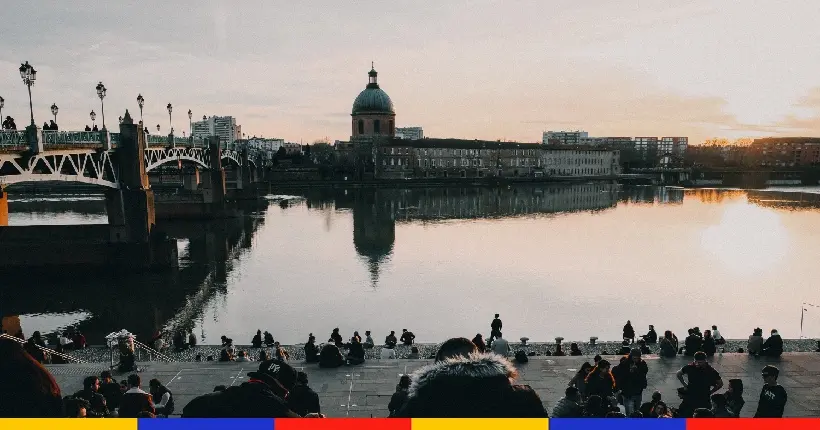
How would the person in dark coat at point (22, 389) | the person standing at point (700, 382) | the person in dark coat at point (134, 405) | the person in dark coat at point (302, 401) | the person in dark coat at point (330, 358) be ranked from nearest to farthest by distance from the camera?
1. the person in dark coat at point (22, 389)
2. the person in dark coat at point (302, 401)
3. the person in dark coat at point (134, 405)
4. the person standing at point (700, 382)
5. the person in dark coat at point (330, 358)

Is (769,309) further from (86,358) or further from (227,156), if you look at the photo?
(227,156)

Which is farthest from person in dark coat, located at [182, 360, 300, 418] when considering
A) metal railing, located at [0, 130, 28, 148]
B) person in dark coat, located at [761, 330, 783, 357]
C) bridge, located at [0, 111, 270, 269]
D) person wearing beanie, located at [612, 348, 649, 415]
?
metal railing, located at [0, 130, 28, 148]

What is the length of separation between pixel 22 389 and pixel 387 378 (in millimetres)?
8852

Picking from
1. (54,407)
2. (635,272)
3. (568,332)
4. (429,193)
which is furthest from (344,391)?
(429,193)

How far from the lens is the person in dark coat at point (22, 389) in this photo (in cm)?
261

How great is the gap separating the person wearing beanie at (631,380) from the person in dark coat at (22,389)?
289 inches

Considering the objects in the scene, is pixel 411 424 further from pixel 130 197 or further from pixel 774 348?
pixel 130 197

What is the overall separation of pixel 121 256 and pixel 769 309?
32.1 meters

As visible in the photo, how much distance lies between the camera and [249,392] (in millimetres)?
2516

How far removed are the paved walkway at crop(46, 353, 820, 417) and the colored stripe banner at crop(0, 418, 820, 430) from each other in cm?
670

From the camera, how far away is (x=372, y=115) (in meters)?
112

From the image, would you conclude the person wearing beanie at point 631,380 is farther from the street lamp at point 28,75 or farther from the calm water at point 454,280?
the street lamp at point 28,75

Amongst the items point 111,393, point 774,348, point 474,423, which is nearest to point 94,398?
point 111,393

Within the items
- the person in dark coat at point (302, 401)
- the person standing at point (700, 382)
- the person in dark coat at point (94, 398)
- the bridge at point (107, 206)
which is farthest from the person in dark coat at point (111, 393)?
the bridge at point (107, 206)
